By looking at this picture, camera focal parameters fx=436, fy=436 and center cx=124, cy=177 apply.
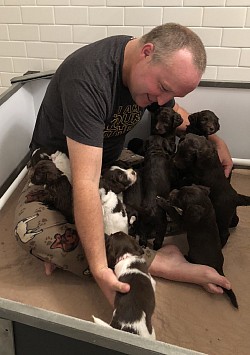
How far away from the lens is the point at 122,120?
1.79m

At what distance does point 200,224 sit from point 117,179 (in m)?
0.38

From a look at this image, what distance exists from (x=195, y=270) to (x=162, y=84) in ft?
2.33

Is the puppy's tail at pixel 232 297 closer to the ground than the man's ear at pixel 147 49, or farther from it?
closer to the ground

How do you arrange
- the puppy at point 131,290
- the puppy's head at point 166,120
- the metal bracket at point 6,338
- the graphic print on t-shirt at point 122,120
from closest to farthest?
1. the metal bracket at point 6,338
2. the puppy at point 131,290
3. the graphic print on t-shirt at point 122,120
4. the puppy's head at point 166,120

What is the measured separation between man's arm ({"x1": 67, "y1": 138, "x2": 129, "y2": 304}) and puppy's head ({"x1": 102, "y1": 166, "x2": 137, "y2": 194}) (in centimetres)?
24

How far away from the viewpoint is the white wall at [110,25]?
2.26m

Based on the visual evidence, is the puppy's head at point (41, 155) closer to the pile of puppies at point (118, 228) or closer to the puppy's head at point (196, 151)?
the pile of puppies at point (118, 228)

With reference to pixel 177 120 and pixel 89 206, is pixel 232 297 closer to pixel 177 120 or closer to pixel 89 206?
pixel 89 206

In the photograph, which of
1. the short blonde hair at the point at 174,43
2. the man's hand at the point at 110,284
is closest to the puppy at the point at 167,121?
the short blonde hair at the point at 174,43

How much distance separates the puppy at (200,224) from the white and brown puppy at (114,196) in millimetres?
196

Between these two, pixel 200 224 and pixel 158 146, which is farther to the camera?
pixel 158 146

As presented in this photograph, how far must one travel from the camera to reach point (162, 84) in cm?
148

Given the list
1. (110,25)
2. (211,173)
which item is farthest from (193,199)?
(110,25)

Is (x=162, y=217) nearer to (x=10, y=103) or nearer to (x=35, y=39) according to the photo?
(x=10, y=103)
